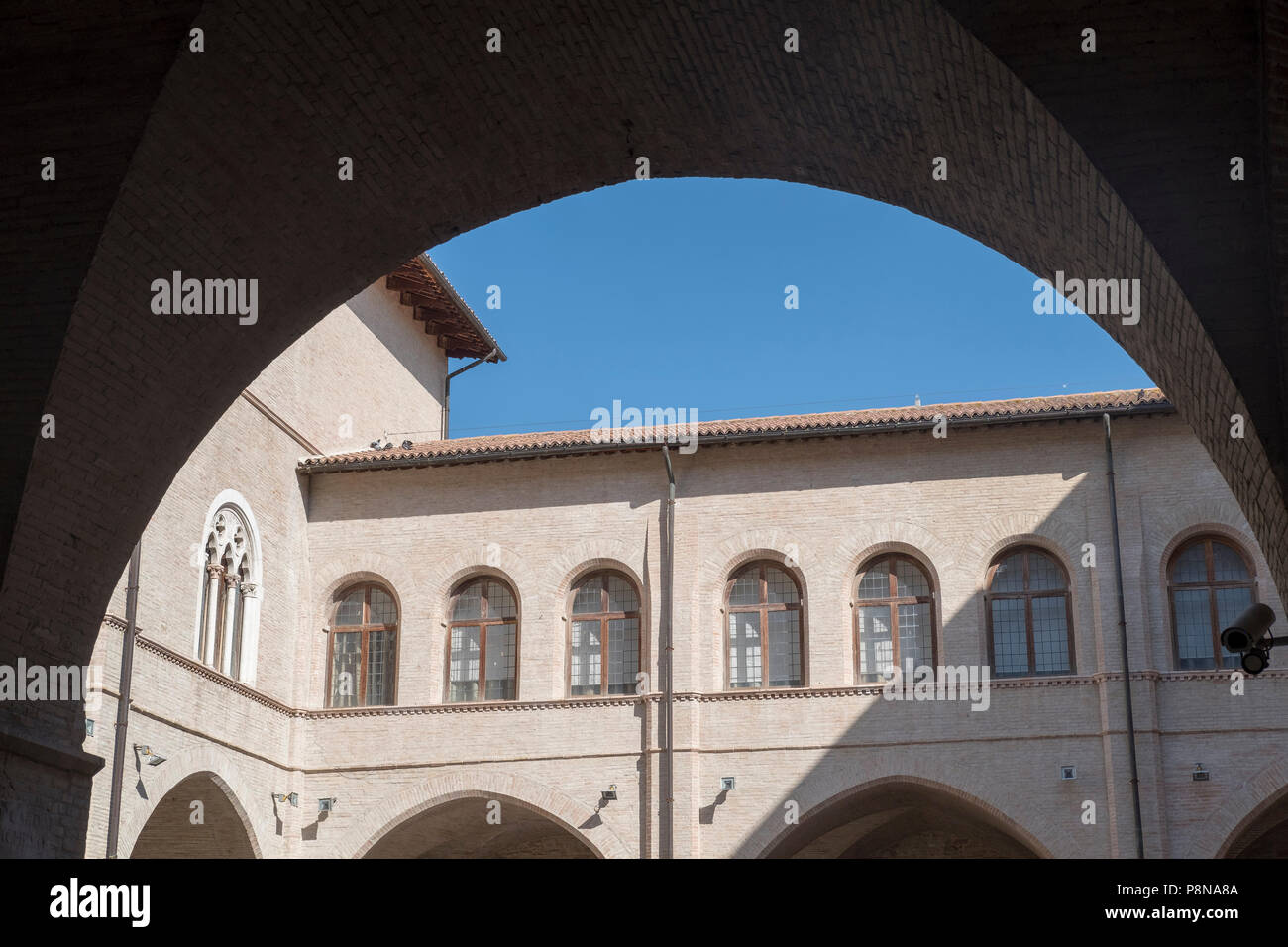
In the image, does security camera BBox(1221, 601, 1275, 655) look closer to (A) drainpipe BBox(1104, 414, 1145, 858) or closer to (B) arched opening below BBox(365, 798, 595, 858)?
(A) drainpipe BBox(1104, 414, 1145, 858)

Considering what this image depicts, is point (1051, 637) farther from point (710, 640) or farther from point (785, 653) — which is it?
point (710, 640)

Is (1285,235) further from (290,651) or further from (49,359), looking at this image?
(290,651)

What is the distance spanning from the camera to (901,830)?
22.4 metres

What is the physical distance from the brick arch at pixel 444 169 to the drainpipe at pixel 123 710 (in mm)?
10284

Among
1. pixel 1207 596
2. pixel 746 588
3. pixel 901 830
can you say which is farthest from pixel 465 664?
pixel 1207 596

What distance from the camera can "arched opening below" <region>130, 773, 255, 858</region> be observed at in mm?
19547

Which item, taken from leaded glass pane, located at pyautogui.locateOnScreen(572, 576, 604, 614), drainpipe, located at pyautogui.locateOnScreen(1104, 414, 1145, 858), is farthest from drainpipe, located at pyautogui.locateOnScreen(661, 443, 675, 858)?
drainpipe, located at pyautogui.locateOnScreen(1104, 414, 1145, 858)

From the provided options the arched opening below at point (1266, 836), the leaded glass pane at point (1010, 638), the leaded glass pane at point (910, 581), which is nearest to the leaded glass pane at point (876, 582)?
the leaded glass pane at point (910, 581)

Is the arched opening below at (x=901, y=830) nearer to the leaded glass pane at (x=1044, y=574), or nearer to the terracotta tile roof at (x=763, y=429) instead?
the leaded glass pane at (x=1044, y=574)

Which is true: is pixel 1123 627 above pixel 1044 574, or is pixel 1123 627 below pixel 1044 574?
below

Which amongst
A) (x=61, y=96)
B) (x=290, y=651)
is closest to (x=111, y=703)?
(x=290, y=651)

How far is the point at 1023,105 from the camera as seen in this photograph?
602cm

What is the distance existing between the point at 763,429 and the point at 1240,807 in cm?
745
